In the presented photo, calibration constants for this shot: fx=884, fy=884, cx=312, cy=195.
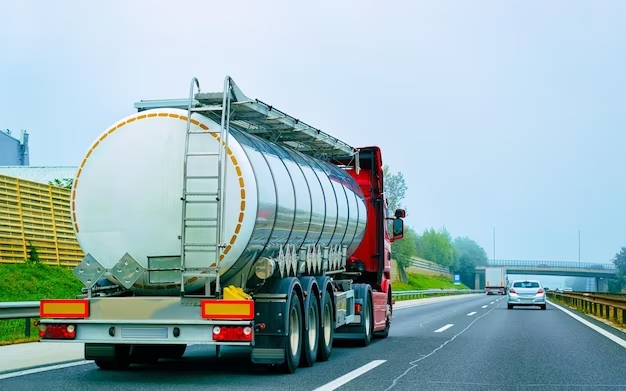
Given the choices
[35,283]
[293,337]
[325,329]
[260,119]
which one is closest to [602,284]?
[35,283]

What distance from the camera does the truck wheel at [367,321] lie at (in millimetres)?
16281

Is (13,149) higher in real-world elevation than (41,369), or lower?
higher

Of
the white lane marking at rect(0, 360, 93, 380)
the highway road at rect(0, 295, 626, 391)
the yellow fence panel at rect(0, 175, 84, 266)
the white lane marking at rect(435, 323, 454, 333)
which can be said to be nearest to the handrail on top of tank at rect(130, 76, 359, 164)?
the highway road at rect(0, 295, 626, 391)

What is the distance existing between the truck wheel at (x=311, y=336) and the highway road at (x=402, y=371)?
0.22 metres

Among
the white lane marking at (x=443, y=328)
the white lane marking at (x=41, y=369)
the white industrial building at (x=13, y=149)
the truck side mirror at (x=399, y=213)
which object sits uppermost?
the white industrial building at (x=13, y=149)

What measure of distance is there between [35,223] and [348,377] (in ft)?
63.3

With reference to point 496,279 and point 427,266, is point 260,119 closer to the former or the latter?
point 496,279

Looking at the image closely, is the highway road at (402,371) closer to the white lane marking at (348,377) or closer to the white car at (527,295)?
the white lane marking at (348,377)

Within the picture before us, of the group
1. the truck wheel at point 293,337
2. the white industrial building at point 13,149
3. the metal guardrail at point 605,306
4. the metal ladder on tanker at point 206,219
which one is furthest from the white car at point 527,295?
the white industrial building at point 13,149

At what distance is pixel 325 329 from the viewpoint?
1341 centimetres

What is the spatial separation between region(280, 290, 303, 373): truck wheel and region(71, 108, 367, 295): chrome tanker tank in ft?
2.56

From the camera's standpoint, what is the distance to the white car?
40156mm

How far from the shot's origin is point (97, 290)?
1078 cm

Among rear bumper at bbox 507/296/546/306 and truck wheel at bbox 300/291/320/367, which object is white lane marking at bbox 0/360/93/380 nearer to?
truck wheel at bbox 300/291/320/367
